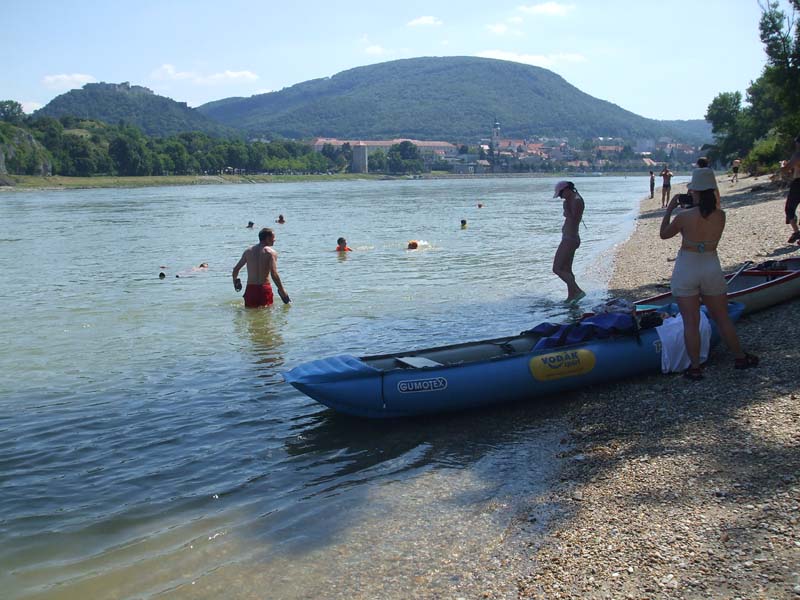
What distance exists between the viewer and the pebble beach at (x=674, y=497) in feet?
14.3

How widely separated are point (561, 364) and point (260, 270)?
6.89 metres

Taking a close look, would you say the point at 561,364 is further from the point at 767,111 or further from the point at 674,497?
the point at 767,111

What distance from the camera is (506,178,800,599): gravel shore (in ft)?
14.3

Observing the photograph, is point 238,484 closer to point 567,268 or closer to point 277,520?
point 277,520

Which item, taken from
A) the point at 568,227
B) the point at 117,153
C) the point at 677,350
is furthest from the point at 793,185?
the point at 117,153

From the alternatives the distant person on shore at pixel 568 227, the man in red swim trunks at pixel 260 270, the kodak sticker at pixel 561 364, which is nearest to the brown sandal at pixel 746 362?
the kodak sticker at pixel 561 364

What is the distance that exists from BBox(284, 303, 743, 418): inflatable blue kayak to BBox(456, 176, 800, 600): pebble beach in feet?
1.11

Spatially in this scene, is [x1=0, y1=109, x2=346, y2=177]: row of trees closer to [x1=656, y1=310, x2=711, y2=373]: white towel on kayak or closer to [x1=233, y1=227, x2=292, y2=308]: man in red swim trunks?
[x1=233, y1=227, x2=292, y2=308]: man in red swim trunks

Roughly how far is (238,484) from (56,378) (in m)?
5.12

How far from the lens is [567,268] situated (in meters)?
13.9

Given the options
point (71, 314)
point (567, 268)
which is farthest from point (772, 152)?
point (71, 314)

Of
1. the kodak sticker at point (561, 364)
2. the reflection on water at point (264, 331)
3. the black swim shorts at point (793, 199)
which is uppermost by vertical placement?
the black swim shorts at point (793, 199)

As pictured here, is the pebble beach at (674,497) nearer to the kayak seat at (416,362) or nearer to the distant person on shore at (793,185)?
the kayak seat at (416,362)

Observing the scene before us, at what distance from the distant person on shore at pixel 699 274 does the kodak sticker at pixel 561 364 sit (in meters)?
1.07
